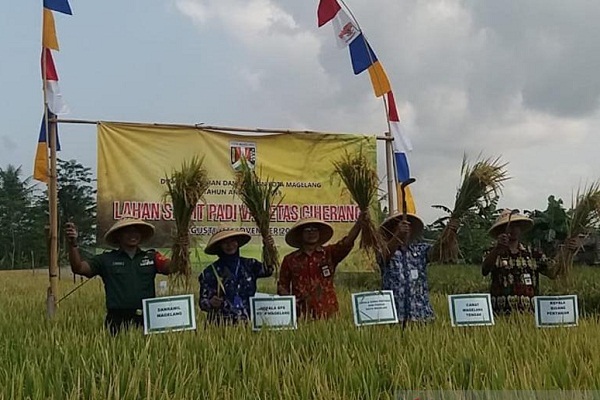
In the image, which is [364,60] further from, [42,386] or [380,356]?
[42,386]

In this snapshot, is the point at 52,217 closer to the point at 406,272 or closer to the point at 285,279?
the point at 285,279

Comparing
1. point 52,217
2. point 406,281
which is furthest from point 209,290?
point 52,217

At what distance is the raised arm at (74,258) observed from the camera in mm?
4520

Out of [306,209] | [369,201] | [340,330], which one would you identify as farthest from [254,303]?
[306,209]

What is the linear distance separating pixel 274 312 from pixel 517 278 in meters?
1.76

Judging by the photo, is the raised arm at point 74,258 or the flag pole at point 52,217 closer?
the raised arm at point 74,258

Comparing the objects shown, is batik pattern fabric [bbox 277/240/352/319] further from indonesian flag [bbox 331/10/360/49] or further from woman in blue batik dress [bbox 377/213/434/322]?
indonesian flag [bbox 331/10/360/49]

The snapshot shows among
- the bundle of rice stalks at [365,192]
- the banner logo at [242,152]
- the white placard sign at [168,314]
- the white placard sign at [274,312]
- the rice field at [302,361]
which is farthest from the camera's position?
the banner logo at [242,152]

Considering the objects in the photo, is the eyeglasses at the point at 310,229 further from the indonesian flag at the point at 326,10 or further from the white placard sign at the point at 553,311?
the indonesian flag at the point at 326,10

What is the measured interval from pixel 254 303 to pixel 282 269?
558 millimetres

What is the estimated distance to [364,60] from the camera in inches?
293

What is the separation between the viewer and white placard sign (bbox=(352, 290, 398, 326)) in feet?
13.9

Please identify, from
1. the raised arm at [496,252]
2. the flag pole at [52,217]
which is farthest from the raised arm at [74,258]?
the raised arm at [496,252]

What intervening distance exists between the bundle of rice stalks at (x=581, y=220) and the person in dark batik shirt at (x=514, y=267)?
5 centimetres
